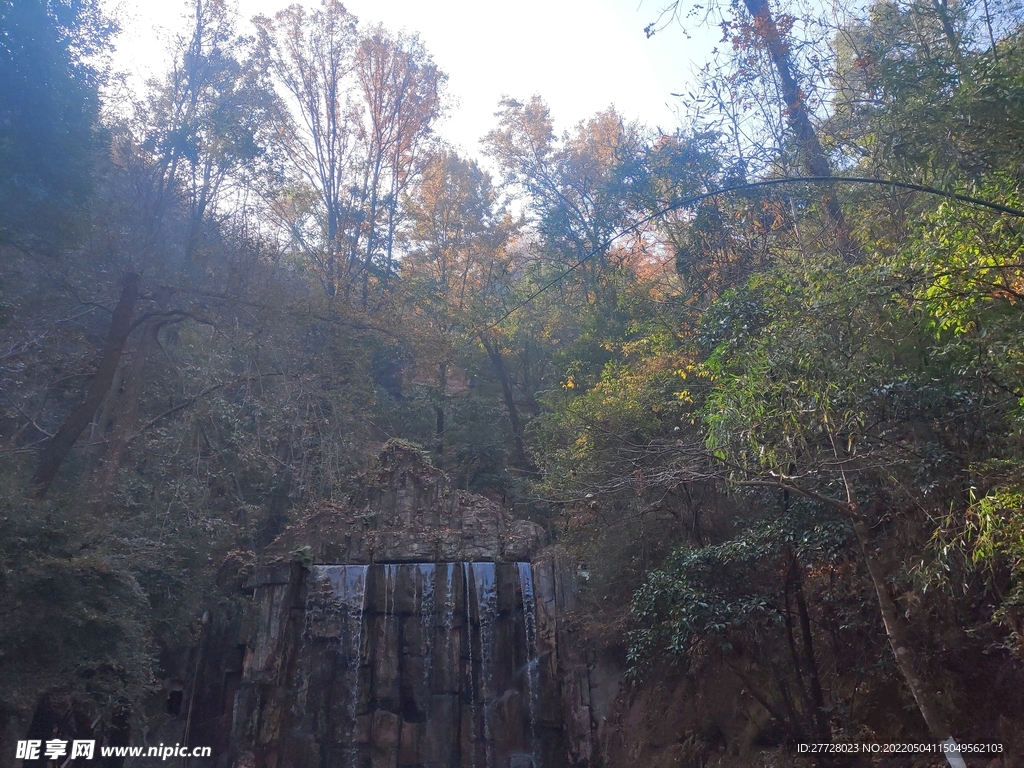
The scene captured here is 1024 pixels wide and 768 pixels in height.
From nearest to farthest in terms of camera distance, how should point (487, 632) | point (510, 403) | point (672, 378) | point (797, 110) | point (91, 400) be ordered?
point (91, 400)
point (797, 110)
point (672, 378)
point (487, 632)
point (510, 403)

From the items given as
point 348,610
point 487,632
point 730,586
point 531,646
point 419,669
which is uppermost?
point 348,610

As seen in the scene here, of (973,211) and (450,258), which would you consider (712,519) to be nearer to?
(973,211)

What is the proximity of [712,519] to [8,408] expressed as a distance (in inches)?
383

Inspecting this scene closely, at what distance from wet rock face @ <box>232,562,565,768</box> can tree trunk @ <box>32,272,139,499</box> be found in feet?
16.3

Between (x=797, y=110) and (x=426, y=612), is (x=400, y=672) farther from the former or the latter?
(x=797, y=110)

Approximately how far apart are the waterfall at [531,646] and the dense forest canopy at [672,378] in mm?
1237

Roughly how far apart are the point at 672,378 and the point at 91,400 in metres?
7.94

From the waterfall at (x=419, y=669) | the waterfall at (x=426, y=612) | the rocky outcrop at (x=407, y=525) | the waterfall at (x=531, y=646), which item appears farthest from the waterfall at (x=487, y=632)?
the waterfall at (x=426, y=612)

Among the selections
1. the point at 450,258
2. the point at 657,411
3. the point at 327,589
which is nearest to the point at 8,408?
the point at 327,589

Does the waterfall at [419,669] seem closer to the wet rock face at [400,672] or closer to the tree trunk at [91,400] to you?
the wet rock face at [400,672]

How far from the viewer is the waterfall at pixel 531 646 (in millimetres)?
11828

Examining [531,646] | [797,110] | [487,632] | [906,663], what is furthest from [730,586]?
[797,110]

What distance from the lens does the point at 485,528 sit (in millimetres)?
13805

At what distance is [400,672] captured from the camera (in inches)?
481
